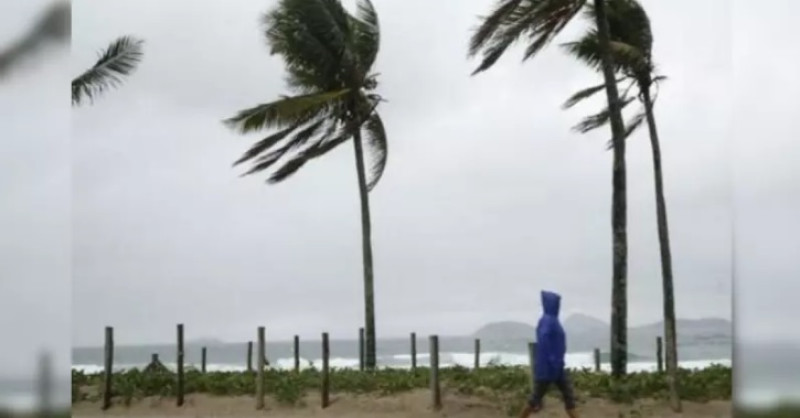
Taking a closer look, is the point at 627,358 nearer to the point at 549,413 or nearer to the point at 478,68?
the point at 549,413

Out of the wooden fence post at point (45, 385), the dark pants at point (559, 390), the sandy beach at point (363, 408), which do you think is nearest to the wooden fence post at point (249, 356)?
the sandy beach at point (363, 408)

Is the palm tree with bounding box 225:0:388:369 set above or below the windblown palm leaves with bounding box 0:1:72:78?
above

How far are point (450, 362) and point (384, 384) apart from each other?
1.41ft

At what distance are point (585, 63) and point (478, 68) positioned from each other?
0.62 m

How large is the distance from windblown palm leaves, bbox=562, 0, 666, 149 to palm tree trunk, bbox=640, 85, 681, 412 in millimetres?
90

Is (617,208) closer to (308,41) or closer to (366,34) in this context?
(366,34)

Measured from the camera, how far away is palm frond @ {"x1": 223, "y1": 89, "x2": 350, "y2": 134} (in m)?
5.82

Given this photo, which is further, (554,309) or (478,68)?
(478,68)

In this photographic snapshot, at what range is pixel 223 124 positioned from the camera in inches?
230

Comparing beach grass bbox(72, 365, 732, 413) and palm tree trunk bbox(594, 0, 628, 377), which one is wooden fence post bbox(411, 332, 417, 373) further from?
palm tree trunk bbox(594, 0, 628, 377)

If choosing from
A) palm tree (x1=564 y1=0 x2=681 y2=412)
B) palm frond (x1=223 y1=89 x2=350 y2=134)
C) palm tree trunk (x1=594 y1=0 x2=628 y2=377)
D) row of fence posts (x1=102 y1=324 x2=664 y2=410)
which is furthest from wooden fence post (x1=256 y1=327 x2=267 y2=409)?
palm tree (x1=564 y1=0 x2=681 y2=412)

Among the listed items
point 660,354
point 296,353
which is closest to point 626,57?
point 660,354

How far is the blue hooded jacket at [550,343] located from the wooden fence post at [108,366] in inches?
96.4

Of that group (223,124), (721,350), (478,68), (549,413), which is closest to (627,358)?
(549,413)
